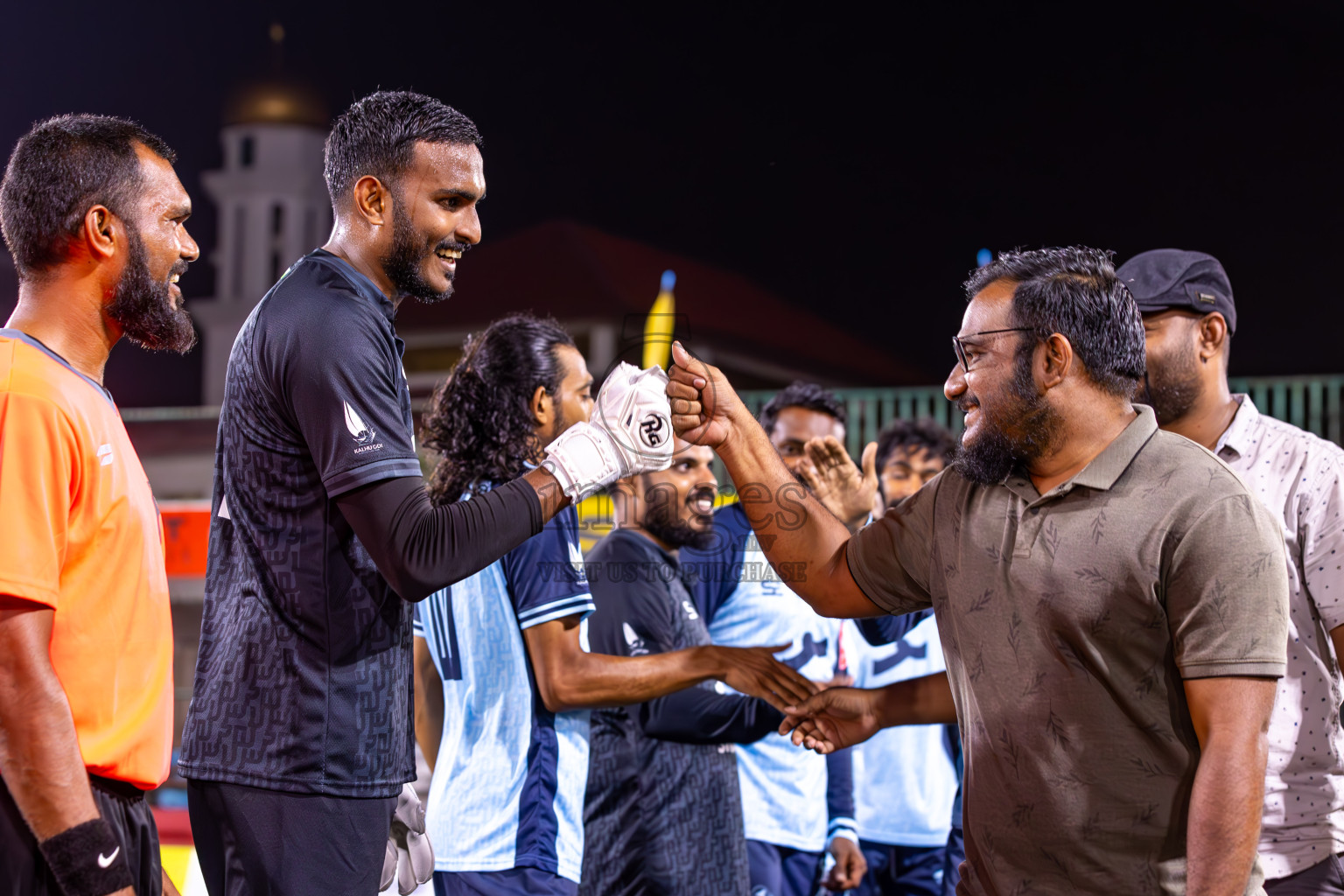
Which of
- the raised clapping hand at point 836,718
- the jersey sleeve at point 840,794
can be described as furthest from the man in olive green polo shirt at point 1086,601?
the jersey sleeve at point 840,794

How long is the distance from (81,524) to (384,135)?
812 millimetres

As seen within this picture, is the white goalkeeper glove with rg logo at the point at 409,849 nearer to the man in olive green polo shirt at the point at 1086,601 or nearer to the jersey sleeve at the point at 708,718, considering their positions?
the jersey sleeve at the point at 708,718

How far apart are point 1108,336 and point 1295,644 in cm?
85

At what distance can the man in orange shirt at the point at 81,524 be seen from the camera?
1.42m

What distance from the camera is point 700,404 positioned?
229 cm

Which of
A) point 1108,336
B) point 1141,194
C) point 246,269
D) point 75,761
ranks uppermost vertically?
point 1141,194

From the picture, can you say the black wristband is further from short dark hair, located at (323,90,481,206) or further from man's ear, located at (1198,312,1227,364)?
man's ear, located at (1198,312,1227,364)

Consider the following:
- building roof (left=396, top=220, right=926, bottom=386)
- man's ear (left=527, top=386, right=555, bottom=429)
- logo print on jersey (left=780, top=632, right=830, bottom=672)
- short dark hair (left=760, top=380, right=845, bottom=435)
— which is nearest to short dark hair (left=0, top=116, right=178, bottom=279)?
man's ear (left=527, top=386, right=555, bottom=429)

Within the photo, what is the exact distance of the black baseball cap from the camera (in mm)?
2520

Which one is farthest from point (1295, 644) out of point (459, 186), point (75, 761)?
point (75, 761)

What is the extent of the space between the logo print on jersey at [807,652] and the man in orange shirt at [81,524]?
219 centimetres

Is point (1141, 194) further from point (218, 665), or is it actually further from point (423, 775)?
point (218, 665)

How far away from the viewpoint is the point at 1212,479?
1710mm

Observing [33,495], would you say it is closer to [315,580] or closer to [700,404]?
[315,580]
